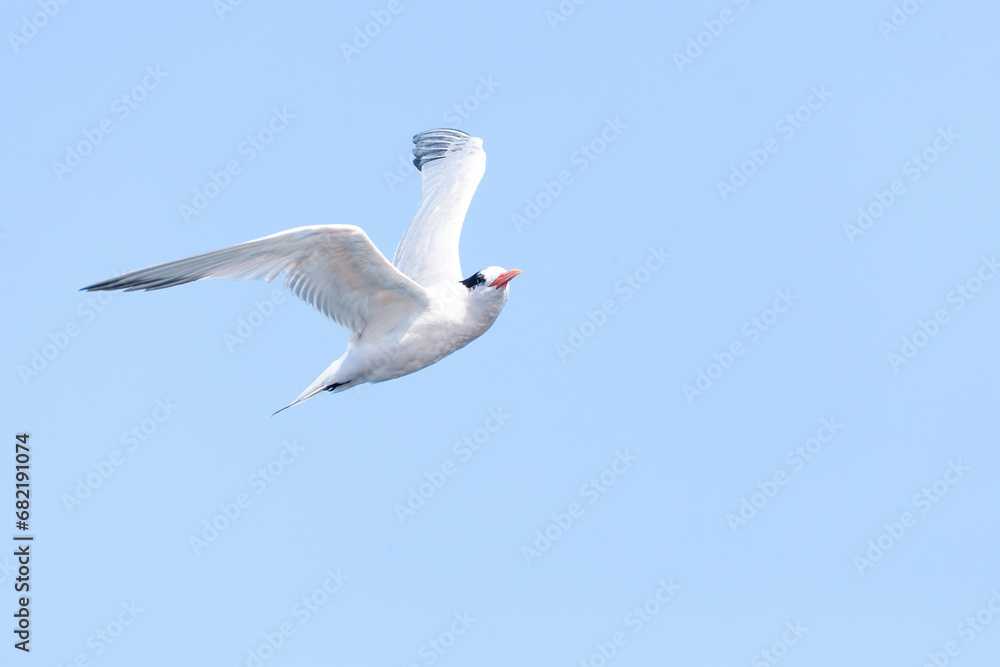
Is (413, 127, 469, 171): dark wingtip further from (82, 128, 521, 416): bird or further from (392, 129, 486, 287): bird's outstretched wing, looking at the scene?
(82, 128, 521, 416): bird

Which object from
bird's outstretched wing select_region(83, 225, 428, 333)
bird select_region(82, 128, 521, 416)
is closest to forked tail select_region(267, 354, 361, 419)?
bird select_region(82, 128, 521, 416)

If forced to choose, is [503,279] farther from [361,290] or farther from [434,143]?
[434,143]

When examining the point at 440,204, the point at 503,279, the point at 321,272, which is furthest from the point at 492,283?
the point at 440,204

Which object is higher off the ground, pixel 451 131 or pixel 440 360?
pixel 451 131

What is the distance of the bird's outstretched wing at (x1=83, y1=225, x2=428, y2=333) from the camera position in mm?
10344

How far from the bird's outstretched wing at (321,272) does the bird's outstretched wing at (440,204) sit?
4.32 feet

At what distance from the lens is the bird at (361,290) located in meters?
10.6

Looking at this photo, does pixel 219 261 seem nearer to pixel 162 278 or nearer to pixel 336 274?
pixel 162 278

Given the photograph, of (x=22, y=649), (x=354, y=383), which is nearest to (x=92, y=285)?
(x=354, y=383)

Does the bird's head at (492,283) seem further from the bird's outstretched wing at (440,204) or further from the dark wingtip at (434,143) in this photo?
the dark wingtip at (434,143)

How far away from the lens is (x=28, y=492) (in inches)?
495

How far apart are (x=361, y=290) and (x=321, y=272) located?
486mm

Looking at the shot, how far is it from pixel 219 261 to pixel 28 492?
405 cm

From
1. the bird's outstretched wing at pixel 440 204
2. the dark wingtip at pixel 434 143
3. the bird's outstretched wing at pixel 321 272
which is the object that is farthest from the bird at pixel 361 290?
the dark wingtip at pixel 434 143
